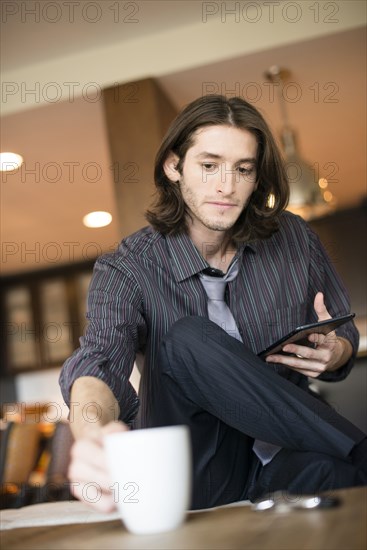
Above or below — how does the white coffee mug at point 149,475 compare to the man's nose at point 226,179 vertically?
below

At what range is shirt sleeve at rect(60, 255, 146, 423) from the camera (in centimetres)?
103

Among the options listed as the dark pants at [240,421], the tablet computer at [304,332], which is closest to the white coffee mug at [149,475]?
the dark pants at [240,421]

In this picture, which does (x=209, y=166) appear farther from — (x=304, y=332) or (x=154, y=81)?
(x=154, y=81)

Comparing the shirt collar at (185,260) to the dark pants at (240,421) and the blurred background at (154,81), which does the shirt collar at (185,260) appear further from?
the blurred background at (154,81)

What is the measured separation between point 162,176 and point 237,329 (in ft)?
1.64

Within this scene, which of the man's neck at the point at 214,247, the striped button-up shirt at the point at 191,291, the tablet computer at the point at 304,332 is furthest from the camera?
the man's neck at the point at 214,247

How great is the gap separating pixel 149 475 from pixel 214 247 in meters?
1.00

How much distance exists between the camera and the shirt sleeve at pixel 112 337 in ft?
3.37

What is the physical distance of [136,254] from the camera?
1.45 meters

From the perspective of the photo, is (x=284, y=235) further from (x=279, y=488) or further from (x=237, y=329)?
(x=279, y=488)

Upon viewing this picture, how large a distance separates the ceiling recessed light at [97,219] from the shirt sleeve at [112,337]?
3.83 metres

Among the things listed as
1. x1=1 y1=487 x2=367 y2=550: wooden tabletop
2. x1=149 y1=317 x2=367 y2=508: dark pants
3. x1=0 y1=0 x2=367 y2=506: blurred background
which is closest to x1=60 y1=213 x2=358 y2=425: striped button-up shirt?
x1=149 y1=317 x2=367 y2=508: dark pants

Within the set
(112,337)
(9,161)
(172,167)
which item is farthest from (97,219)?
(112,337)

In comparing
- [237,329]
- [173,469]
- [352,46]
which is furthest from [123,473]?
[352,46]
